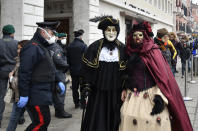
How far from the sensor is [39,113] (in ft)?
11.1

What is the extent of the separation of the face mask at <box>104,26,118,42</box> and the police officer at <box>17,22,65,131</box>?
85cm

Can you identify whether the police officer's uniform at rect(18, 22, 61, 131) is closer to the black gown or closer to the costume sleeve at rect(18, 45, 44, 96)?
the costume sleeve at rect(18, 45, 44, 96)

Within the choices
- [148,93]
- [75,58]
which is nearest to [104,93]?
[148,93]

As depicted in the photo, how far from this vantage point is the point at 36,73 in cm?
339

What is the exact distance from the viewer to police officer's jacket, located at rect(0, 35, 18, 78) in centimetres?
504

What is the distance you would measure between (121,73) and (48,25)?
118 centimetres

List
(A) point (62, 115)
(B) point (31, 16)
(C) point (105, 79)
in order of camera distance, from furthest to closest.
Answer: (B) point (31, 16), (A) point (62, 115), (C) point (105, 79)

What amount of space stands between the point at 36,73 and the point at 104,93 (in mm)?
994

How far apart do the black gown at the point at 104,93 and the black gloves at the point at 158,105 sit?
0.55m

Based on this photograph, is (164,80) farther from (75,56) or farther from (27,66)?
(75,56)

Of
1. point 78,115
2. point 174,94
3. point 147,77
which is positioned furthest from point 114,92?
point 78,115

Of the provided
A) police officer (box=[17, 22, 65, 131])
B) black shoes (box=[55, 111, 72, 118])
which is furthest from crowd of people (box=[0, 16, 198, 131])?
black shoes (box=[55, 111, 72, 118])

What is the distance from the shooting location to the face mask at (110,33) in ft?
12.6

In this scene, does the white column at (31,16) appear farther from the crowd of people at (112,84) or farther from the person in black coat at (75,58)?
the crowd of people at (112,84)
